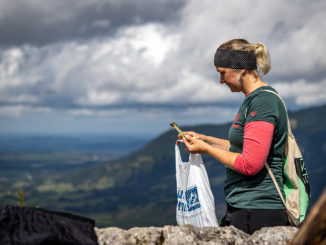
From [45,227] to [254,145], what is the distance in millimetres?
2307

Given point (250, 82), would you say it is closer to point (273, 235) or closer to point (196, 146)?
point (196, 146)

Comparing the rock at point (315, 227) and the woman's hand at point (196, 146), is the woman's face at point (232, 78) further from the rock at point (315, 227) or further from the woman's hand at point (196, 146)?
the rock at point (315, 227)

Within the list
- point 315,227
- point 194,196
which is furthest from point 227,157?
point 315,227

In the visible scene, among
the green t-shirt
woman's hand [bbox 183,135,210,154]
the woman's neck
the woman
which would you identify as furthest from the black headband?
woman's hand [bbox 183,135,210,154]

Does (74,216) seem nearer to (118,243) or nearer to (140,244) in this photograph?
(118,243)

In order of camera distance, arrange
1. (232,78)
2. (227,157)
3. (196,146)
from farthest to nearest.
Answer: (196,146), (232,78), (227,157)

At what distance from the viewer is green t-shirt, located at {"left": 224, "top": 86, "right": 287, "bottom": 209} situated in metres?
4.38

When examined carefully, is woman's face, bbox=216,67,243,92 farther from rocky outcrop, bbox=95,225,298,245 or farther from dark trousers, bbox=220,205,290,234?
rocky outcrop, bbox=95,225,298,245

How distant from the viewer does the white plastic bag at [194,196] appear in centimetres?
554

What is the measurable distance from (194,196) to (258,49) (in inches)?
90.1

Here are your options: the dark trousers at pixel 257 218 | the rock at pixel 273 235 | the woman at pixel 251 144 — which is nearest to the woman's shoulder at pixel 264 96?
the woman at pixel 251 144

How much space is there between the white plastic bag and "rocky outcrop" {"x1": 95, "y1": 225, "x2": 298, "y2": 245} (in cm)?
96

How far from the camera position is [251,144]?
4.29 metres

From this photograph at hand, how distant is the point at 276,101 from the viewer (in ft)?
14.5
